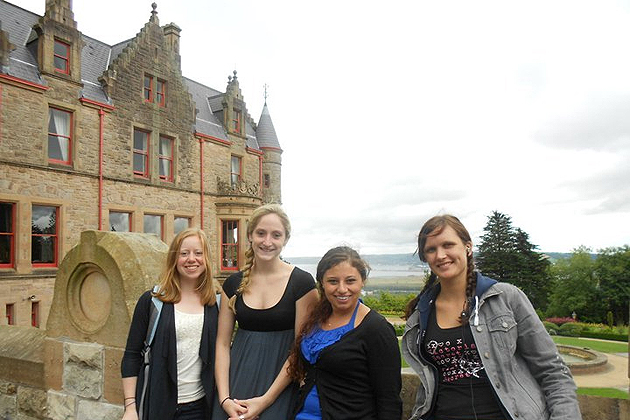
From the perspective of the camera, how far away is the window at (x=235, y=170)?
2385 cm

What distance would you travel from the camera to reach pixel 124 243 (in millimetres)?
3352

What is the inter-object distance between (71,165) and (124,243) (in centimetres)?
1520

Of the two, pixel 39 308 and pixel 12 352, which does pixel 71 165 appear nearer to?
pixel 39 308

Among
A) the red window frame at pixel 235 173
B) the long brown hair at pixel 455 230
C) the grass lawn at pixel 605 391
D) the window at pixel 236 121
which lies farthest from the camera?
the window at pixel 236 121

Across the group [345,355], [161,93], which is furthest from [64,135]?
[345,355]

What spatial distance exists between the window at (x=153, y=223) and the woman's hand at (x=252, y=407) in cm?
1776

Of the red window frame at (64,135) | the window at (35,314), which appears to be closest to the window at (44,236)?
the window at (35,314)

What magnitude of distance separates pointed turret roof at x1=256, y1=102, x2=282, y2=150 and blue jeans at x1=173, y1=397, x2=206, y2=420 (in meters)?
24.2

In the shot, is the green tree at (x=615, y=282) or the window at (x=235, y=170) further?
the green tree at (x=615, y=282)

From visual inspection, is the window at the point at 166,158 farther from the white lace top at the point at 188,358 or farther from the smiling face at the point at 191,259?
the white lace top at the point at 188,358

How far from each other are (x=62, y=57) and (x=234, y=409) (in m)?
18.0

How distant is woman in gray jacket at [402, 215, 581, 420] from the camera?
2.02m

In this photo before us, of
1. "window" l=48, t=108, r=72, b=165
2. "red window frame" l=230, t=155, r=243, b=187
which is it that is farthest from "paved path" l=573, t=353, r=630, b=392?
"window" l=48, t=108, r=72, b=165

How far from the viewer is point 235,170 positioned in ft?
79.9
